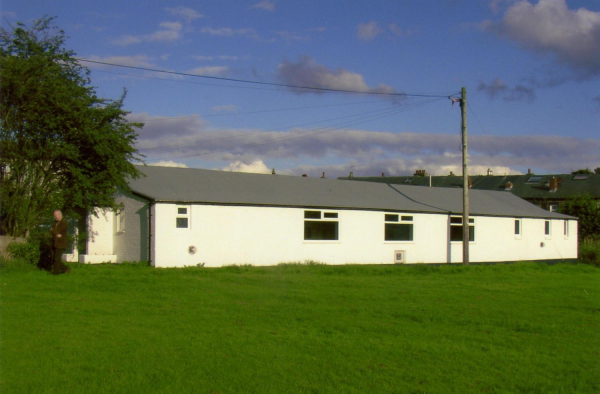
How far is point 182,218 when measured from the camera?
22312mm

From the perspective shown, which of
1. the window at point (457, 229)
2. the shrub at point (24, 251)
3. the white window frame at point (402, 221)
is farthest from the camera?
the window at point (457, 229)

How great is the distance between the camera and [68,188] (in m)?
18.8

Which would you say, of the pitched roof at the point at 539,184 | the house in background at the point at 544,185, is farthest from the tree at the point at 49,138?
the pitched roof at the point at 539,184

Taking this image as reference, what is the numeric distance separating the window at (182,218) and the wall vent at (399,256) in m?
10.2

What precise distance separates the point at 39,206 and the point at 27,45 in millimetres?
4673

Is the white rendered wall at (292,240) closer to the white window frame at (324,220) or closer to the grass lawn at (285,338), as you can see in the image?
the white window frame at (324,220)

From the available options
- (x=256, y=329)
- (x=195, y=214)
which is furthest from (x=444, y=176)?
(x=256, y=329)

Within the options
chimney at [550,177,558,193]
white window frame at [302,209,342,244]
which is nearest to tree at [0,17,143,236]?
white window frame at [302,209,342,244]

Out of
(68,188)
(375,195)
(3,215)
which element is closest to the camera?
(3,215)

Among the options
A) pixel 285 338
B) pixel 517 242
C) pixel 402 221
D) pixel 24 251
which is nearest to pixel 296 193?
pixel 402 221

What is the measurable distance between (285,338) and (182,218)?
14175mm

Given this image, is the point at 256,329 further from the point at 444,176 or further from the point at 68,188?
the point at 444,176

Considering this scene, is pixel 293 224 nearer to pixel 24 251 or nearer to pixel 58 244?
pixel 24 251

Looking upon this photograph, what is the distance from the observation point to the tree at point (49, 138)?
1731cm
